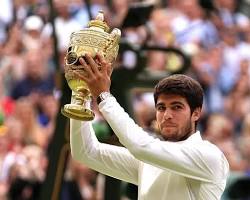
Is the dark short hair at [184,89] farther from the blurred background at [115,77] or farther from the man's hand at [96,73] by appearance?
the blurred background at [115,77]

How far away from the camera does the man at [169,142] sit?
164 inches

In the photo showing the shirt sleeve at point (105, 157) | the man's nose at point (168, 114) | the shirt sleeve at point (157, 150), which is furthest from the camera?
the shirt sleeve at point (105, 157)

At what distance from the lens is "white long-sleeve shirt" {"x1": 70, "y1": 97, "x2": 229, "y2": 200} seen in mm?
4164

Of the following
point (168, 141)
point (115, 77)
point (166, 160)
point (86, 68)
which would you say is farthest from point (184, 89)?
point (115, 77)

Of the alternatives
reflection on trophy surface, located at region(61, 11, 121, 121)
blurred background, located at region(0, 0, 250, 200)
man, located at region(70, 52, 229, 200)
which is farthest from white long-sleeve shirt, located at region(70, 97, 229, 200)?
blurred background, located at region(0, 0, 250, 200)

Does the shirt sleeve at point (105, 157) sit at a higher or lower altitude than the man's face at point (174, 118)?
lower

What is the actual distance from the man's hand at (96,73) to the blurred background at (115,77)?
2868 mm

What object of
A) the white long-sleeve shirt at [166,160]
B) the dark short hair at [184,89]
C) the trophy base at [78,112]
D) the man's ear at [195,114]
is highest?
the dark short hair at [184,89]

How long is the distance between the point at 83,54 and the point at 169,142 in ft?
1.70

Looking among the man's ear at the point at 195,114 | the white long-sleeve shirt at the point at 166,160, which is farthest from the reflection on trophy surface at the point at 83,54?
the man's ear at the point at 195,114

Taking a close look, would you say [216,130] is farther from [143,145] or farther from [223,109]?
[143,145]

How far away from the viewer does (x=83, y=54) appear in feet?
13.7

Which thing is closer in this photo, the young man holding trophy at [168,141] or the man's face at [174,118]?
the young man holding trophy at [168,141]

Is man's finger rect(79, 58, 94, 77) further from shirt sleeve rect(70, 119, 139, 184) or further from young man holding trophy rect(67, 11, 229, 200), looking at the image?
shirt sleeve rect(70, 119, 139, 184)
